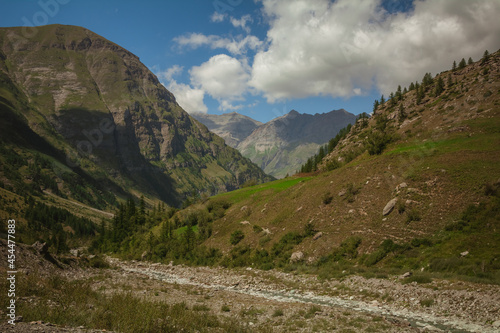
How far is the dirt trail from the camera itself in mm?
15812

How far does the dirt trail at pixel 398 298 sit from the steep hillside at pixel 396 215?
1901mm

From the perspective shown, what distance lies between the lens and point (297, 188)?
5556cm

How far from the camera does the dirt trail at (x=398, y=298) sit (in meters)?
15.8

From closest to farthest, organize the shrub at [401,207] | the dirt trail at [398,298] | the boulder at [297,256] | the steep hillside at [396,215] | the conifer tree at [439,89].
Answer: the dirt trail at [398,298], the steep hillside at [396,215], the shrub at [401,207], the boulder at [297,256], the conifer tree at [439,89]

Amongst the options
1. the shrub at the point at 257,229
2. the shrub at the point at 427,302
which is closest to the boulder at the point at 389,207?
the shrub at the point at 427,302

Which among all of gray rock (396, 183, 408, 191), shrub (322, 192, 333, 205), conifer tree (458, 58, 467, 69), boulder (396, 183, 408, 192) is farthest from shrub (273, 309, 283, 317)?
conifer tree (458, 58, 467, 69)

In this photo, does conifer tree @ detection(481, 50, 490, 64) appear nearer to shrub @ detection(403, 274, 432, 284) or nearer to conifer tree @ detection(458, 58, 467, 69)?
conifer tree @ detection(458, 58, 467, 69)

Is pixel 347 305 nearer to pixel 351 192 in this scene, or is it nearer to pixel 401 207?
pixel 401 207

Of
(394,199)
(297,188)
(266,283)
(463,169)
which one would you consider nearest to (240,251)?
(266,283)

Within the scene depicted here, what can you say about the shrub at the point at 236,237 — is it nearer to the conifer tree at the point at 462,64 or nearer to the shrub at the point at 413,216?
the shrub at the point at 413,216

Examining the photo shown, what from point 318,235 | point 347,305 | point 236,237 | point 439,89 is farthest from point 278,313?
point 439,89

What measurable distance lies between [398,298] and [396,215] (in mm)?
14142

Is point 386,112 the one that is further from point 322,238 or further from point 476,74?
point 322,238

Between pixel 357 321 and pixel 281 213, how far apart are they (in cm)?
3292
